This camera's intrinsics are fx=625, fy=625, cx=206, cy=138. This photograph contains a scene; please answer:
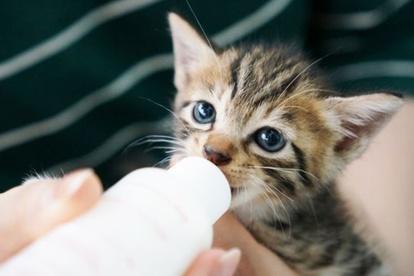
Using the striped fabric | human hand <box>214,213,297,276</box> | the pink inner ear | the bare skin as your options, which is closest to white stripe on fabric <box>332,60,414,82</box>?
the striped fabric

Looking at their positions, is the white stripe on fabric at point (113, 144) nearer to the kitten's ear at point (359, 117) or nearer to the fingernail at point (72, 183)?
the kitten's ear at point (359, 117)

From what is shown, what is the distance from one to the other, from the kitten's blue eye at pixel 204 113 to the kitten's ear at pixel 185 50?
11 cm

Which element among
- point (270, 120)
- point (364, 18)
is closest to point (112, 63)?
point (270, 120)

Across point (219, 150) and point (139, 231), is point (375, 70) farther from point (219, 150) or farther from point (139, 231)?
point (139, 231)

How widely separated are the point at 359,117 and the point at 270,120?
0.15 m

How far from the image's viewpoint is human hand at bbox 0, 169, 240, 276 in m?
0.58

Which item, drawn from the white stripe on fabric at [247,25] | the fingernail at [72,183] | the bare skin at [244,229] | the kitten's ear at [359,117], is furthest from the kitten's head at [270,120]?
the fingernail at [72,183]

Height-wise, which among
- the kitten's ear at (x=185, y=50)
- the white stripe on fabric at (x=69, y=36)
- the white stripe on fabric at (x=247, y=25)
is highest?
the white stripe on fabric at (x=69, y=36)

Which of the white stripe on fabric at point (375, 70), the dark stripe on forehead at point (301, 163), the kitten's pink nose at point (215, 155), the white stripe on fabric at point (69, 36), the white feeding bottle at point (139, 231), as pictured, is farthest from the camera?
the white stripe on fabric at point (375, 70)

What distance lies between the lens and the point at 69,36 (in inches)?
44.3

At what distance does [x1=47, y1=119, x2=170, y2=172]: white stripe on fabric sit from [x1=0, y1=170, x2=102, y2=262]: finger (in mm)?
573

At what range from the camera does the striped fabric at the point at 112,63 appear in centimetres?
110

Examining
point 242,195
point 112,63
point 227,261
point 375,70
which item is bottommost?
point 227,261

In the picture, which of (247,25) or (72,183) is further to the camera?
(247,25)
